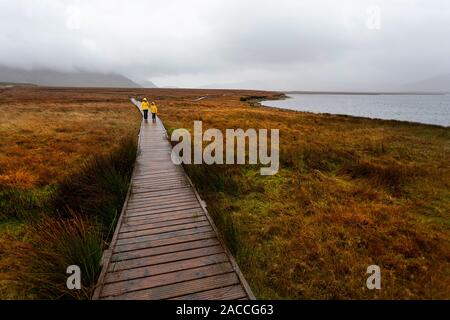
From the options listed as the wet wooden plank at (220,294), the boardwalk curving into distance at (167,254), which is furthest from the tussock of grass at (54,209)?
the wet wooden plank at (220,294)

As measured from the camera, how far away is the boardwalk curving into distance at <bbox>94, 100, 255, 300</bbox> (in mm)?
4309

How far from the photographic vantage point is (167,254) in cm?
523

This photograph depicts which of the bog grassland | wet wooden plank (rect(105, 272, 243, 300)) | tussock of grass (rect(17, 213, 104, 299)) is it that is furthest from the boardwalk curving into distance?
the bog grassland

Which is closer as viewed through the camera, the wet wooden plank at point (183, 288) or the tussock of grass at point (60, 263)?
the wet wooden plank at point (183, 288)

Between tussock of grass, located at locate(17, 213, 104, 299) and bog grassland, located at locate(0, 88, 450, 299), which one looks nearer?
tussock of grass, located at locate(17, 213, 104, 299)

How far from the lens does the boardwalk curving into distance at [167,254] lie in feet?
14.1
